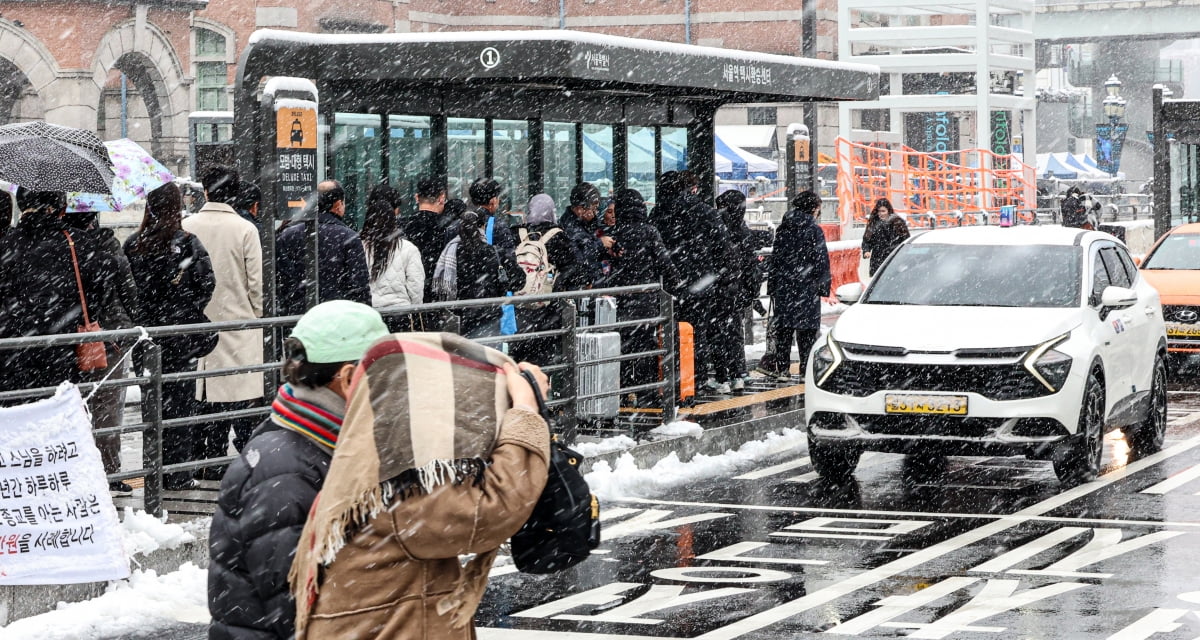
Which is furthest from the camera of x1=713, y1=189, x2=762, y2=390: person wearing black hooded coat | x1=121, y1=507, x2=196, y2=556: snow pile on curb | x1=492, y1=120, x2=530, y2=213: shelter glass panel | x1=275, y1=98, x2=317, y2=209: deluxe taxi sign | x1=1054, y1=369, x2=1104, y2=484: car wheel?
x1=492, y1=120, x2=530, y2=213: shelter glass panel

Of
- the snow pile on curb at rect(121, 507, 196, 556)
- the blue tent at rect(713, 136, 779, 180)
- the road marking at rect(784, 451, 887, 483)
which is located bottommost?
the road marking at rect(784, 451, 887, 483)

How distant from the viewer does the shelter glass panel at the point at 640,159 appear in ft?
54.6

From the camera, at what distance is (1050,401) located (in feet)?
34.7

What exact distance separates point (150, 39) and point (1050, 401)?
33911 millimetres

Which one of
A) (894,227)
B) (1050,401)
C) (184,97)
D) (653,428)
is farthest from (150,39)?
(1050,401)

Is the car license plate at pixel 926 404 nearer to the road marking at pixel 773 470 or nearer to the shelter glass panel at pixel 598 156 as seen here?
the road marking at pixel 773 470

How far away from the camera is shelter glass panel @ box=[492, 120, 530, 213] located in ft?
49.5

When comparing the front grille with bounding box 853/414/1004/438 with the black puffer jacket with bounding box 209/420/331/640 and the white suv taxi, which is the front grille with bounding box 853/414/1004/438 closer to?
the white suv taxi

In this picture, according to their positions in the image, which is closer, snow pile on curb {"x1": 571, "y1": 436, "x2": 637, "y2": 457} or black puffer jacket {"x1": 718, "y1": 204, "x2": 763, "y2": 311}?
snow pile on curb {"x1": 571, "y1": 436, "x2": 637, "y2": 457}

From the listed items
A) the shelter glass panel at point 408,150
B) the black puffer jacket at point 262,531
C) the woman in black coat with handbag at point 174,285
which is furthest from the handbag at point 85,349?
the black puffer jacket at point 262,531

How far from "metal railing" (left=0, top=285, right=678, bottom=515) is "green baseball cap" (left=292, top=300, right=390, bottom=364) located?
407 cm

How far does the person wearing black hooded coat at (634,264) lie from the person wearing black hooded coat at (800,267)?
2055mm

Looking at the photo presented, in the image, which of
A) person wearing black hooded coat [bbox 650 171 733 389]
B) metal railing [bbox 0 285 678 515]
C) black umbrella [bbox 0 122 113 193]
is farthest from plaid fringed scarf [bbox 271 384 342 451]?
person wearing black hooded coat [bbox 650 171 733 389]

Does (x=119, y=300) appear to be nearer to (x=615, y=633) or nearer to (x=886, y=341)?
(x=615, y=633)
